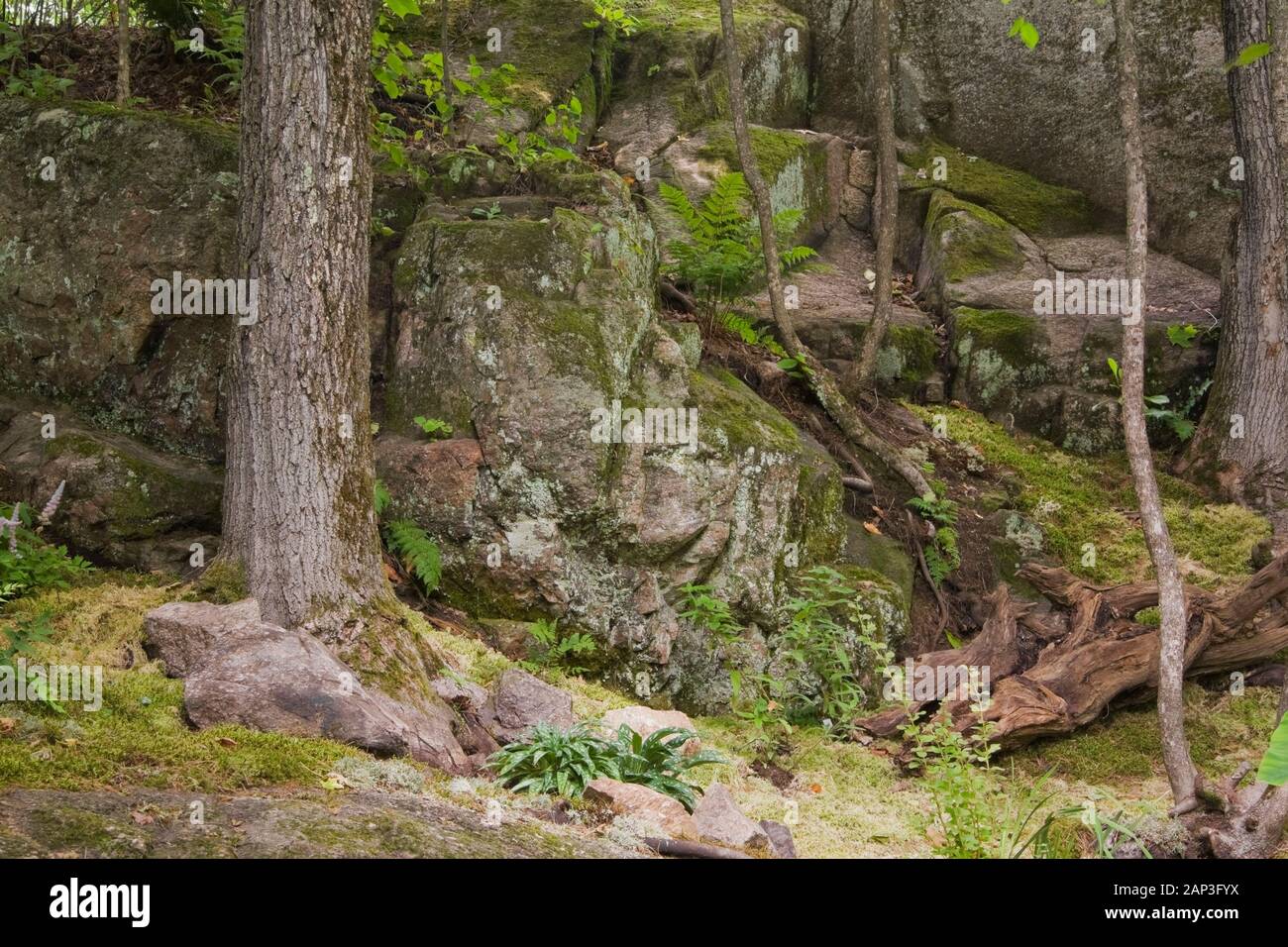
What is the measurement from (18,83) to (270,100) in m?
4.47

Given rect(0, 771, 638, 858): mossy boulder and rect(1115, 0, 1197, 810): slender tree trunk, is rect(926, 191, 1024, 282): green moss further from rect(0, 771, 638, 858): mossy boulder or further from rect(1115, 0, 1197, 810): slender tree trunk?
rect(0, 771, 638, 858): mossy boulder

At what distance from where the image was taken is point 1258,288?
9.93m

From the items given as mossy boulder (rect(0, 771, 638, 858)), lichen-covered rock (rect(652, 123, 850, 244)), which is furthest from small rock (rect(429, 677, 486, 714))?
lichen-covered rock (rect(652, 123, 850, 244))

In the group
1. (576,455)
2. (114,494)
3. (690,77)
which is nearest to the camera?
(114,494)

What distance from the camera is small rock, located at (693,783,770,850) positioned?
471 cm

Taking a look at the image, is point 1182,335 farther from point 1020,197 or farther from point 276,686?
point 276,686

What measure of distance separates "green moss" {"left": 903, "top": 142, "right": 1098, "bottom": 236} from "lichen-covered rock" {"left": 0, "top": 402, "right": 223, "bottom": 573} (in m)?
9.77

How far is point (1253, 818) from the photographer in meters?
5.25

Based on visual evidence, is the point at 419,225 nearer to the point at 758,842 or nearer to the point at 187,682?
the point at 187,682

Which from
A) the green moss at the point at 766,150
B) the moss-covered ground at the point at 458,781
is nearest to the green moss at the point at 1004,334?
the green moss at the point at 766,150

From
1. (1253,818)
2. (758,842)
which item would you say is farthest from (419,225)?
(1253,818)

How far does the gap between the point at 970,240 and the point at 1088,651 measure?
6.22 meters

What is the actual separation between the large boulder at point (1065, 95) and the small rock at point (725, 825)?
10534 mm

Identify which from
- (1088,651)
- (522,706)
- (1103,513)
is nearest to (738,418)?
(1088,651)
